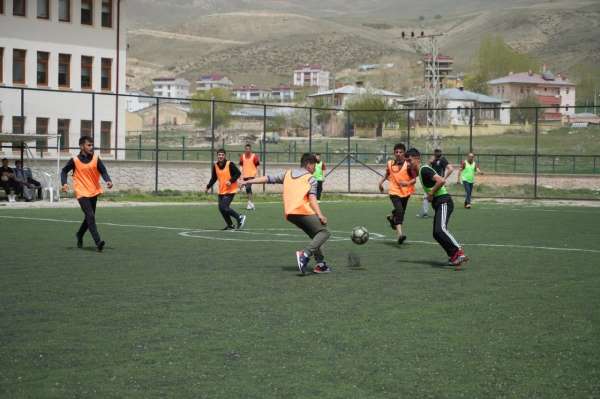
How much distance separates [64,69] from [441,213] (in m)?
42.5

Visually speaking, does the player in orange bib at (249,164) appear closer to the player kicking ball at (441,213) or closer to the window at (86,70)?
the player kicking ball at (441,213)

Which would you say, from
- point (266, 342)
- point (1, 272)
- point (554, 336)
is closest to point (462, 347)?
point (554, 336)

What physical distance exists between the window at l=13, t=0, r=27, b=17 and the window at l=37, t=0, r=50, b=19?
1.05m

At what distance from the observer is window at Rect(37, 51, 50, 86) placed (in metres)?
53.2

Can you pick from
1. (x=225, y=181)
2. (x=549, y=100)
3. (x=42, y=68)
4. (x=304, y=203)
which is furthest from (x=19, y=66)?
(x=549, y=100)

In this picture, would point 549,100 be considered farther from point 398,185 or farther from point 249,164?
point 398,185

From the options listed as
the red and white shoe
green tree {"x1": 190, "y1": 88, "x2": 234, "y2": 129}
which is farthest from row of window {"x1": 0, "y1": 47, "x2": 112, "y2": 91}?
green tree {"x1": 190, "y1": 88, "x2": 234, "y2": 129}

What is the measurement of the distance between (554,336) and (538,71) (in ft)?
624

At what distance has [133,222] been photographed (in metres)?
24.4

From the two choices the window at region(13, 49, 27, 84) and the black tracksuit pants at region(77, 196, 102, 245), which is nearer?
the black tracksuit pants at region(77, 196, 102, 245)

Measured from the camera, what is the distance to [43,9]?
176ft

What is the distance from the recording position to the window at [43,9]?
5325 cm

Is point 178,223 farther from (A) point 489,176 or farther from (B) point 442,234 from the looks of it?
(A) point 489,176

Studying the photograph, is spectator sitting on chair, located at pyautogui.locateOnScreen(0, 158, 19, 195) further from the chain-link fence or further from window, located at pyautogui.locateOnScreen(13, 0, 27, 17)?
window, located at pyautogui.locateOnScreen(13, 0, 27, 17)
